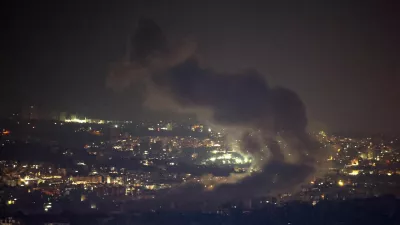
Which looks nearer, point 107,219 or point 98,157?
point 107,219

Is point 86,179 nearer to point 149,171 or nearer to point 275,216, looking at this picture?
point 149,171

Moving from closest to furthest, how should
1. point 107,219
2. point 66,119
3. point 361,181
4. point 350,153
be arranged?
point 107,219, point 361,181, point 66,119, point 350,153

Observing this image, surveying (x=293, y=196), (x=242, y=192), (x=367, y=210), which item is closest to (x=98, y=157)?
(x=242, y=192)

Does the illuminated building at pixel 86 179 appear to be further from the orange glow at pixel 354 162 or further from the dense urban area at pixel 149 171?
the orange glow at pixel 354 162

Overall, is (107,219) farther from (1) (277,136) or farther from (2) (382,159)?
(2) (382,159)

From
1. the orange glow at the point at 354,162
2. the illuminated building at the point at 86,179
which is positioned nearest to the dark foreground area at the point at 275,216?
the illuminated building at the point at 86,179
